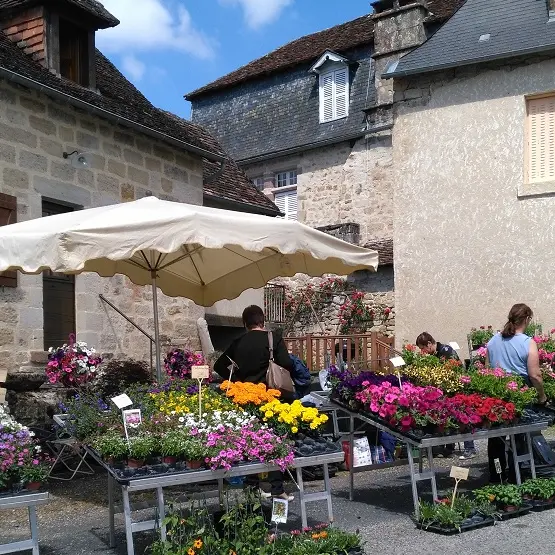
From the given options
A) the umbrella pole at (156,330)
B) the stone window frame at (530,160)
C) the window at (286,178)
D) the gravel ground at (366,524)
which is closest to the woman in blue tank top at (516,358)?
the gravel ground at (366,524)

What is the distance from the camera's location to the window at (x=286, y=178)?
21.5 metres

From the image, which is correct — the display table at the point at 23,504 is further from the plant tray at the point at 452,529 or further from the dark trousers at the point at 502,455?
the dark trousers at the point at 502,455

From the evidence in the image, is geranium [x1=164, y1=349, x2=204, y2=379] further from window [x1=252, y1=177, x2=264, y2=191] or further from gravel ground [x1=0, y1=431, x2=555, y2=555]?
window [x1=252, y1=177, x2=264, y2=191]

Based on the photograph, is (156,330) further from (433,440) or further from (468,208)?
(468,208)

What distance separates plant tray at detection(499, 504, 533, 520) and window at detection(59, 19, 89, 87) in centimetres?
749

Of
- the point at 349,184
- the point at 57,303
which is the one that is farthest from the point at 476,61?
the point at 57,303

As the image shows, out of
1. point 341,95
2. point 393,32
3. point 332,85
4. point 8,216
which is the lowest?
point 8,216

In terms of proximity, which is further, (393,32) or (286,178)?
(286,178)

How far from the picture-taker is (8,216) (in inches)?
352

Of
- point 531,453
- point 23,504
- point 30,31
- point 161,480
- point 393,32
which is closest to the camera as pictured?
point 23,504

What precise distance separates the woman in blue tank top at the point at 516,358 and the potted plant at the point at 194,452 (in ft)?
9.60

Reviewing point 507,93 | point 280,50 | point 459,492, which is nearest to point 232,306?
point 507,93

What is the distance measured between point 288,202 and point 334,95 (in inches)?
115

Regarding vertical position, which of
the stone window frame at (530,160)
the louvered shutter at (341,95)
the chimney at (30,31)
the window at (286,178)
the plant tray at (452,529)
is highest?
the louvered shutter at (341,95)
